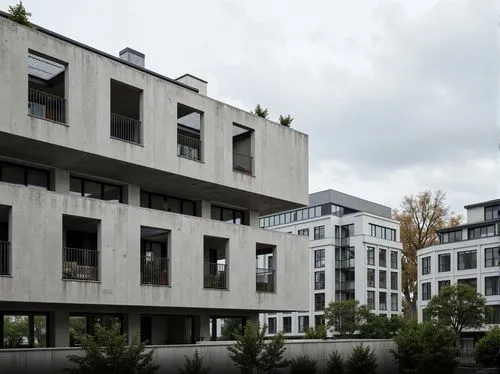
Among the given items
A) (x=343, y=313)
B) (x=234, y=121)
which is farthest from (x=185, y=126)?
(x=343, y=313)

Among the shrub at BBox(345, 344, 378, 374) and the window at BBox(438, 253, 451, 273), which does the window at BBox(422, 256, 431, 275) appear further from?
the shrub at BBox(345, 344, 378, 374)

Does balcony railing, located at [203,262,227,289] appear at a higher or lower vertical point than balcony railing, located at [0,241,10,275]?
lower

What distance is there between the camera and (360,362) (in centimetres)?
3603

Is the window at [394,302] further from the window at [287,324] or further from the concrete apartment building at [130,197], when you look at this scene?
the concrete apartment building at [130,197]

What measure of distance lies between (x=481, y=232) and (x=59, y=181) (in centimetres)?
6210

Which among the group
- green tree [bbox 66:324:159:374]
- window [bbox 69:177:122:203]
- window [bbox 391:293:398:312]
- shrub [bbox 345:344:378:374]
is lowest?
window [bbox 391:293:398:312]

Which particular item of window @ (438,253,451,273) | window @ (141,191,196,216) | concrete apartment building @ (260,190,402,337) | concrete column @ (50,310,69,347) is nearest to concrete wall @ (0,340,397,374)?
concrete column @ (50,310,69,347)

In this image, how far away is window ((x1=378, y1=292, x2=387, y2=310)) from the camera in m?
88.3

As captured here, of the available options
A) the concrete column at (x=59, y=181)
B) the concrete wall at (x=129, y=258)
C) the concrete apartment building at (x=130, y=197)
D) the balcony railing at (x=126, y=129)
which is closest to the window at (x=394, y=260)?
the concrete apartment building at (x=130, y=197)

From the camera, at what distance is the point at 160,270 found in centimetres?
3303

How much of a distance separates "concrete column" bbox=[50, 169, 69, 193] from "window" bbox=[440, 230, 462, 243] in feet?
199

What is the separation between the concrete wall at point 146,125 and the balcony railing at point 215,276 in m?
4.13

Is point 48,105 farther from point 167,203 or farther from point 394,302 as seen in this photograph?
point 394,302

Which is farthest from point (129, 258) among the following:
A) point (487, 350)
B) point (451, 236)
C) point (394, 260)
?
point (394, 260)
